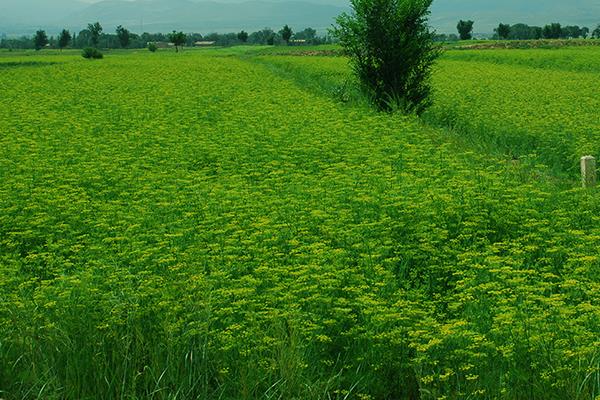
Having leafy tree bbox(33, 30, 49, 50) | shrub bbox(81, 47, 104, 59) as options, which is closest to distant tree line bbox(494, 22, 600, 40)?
shrub bbox(81, 47, 104, 59)

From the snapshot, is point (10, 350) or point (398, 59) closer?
point (10, 350)

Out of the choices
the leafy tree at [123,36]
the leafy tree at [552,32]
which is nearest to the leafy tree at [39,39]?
the leafy tree at [123,36]

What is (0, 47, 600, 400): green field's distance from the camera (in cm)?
500

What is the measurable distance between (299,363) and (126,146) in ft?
29.1

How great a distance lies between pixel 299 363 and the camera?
4879mm

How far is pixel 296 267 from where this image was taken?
6211 millimetres

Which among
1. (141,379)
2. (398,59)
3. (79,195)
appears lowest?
(141,379)

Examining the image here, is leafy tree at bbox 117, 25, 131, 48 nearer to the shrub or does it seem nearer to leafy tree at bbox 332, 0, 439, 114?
the shrub

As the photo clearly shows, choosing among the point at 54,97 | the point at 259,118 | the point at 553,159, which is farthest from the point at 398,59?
the point at 54,97

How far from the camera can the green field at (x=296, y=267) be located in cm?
500

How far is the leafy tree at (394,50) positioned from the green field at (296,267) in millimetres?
5508

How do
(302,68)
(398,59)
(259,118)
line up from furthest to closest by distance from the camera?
(302,68), (398,59), (259,118)

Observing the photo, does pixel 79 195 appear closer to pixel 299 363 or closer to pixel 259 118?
pixel 299 363

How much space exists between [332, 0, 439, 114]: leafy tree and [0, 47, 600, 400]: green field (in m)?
5.51
